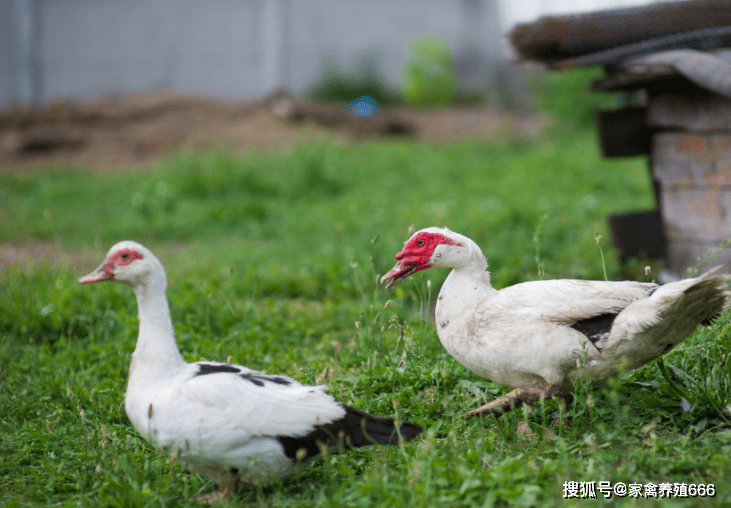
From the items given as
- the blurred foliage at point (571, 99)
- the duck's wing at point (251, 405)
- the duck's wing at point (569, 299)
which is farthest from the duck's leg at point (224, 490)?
the blurred foliage at point (571, 99)

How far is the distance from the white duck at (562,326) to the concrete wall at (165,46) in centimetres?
1381

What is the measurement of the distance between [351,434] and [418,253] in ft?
2.72

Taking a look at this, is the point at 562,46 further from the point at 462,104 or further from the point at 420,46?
the point at 462,104

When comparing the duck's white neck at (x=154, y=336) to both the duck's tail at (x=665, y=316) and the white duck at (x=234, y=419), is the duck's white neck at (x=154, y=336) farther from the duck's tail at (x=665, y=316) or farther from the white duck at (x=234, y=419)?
the duck's tail at (x=665, y=316)

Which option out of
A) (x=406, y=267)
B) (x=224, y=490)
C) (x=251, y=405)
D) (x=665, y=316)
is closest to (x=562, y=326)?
(x=665, y=316)

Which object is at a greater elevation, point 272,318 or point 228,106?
point 228,106

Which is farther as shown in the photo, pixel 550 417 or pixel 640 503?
pixel 550 417

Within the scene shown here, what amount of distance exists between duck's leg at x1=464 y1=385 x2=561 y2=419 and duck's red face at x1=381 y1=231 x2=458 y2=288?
632mm

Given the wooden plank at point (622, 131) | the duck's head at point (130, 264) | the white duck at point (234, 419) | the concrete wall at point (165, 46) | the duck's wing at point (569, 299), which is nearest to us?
the white duck at point (234, 419)

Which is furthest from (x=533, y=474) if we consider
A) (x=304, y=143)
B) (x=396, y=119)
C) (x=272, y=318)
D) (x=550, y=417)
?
(x=396, y=119)

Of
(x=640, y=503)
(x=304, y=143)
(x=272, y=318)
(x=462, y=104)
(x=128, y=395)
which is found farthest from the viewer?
(x=462, y=104)

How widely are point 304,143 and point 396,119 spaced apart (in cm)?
462

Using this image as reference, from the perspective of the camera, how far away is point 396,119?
14.0 metres

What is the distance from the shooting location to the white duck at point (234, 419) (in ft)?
7.64
